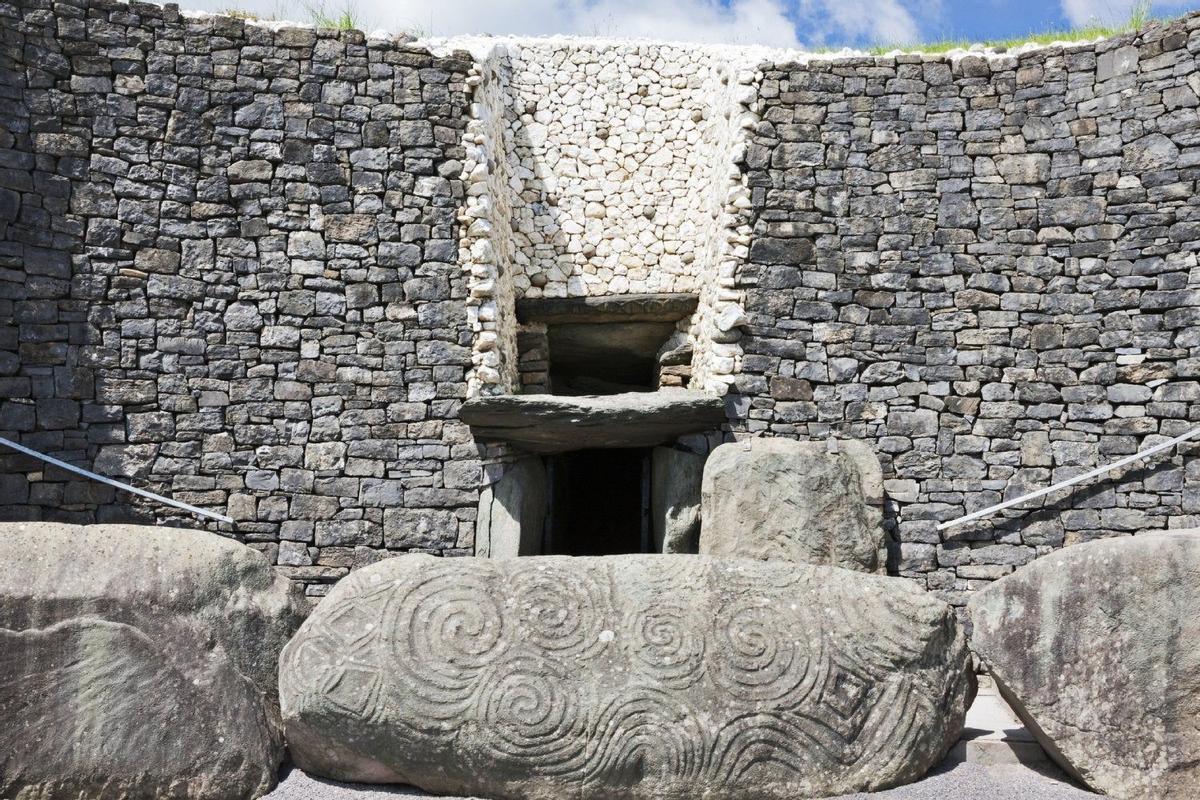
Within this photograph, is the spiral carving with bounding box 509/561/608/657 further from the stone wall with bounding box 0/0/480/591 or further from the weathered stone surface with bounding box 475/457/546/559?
the stone wall with bounding box 0/0/480/591

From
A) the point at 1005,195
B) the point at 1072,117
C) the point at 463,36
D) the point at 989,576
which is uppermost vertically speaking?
the point at 463,36

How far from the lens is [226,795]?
473 centimetres

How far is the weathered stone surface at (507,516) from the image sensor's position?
780cm

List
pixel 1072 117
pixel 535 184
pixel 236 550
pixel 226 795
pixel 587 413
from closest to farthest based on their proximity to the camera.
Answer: pixel 226 795
pixel 236 550
pixel 587 413
pixel 1072 117
pixel 535 184

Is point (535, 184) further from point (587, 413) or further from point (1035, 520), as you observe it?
point (1035, 520)

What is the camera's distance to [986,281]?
26.5 ft

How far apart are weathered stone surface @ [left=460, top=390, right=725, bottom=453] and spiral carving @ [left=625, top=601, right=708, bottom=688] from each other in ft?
9.19

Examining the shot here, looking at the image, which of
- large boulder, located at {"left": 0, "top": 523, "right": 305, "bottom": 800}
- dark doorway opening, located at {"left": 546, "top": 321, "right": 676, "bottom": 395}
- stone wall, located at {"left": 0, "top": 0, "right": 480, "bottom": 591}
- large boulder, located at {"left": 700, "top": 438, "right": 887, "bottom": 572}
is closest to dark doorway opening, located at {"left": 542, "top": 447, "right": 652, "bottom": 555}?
dark doorway opening, located at {"left": 546, "top": 321, "right": 676, "bottom": 395}

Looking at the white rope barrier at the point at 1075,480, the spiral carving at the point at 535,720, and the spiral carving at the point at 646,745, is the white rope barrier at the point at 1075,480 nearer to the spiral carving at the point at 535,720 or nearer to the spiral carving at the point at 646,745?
the spiral carving at the point at 646,745

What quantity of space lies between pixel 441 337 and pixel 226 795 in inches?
159

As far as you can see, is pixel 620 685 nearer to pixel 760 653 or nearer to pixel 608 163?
pixel 760 653

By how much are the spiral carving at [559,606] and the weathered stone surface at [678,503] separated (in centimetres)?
272

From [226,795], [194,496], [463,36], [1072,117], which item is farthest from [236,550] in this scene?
[1072,117]

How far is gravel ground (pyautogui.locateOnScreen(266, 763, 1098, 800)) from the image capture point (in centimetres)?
471
